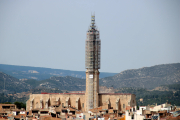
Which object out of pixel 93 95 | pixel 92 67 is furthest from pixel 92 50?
pixel 93 95

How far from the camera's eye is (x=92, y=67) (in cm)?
11169

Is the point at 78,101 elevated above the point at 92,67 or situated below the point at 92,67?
below

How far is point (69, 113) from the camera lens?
99125mm

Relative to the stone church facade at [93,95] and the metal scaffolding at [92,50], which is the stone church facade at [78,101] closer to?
the stone church facade at [93,95]

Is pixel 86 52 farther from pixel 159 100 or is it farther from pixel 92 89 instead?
pixel 159 100

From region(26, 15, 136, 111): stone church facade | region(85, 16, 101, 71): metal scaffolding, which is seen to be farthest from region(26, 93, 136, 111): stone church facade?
region(85, 16, 101, 71): metal scaffolding

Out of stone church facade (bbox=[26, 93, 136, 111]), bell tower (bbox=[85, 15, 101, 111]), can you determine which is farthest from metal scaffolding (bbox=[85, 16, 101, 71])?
stone church facade (bbox=[26, 93, 136, 111])

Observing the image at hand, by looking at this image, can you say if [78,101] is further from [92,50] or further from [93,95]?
[92,50]

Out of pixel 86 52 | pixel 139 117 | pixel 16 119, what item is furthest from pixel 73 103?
pixel 139 117

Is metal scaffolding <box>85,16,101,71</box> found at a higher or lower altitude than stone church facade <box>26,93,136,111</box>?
higher

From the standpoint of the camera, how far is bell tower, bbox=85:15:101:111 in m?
111

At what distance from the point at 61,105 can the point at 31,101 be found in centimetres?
847

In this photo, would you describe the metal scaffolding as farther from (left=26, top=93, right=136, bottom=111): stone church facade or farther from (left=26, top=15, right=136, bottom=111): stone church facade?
(left=26, top=93, right=136, bottom=111): stone church facade

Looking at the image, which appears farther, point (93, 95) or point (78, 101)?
point (78, 101)
